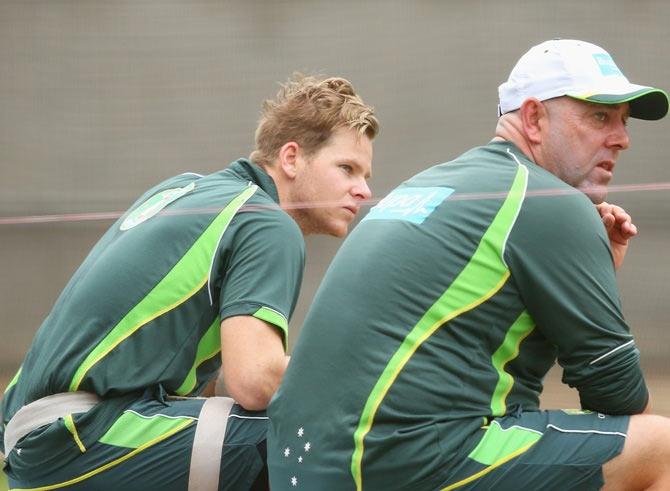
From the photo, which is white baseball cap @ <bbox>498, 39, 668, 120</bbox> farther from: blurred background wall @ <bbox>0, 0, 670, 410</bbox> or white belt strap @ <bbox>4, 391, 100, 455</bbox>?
blurred background wall @ <bbox>0, 0, 670, 410</bbox>

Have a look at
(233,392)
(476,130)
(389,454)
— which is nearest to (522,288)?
(389,454)

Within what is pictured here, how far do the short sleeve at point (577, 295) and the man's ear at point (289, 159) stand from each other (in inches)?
34.2

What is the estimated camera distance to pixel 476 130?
5.07 m

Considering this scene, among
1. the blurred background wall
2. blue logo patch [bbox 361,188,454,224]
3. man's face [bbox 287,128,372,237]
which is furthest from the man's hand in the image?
the blurred background wall

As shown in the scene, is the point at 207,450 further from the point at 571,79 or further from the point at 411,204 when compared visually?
the point at 571,79

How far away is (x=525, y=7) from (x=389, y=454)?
3.04m

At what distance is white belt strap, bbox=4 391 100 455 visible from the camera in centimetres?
264

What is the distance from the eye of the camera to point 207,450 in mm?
2662

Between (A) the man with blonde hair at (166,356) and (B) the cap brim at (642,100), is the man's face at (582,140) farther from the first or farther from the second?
(A) the man with blonde hair at (166,356)

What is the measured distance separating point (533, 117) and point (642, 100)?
25cm

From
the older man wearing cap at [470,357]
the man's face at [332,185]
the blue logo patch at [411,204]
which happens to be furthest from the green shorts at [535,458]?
the man's face at [332,185]

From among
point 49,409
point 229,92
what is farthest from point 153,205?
point 229,92

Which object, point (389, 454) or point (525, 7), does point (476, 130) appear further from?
point (389, 454)

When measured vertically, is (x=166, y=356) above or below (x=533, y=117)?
below
